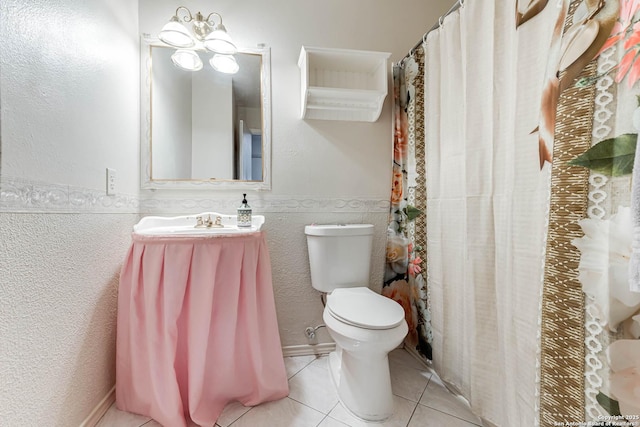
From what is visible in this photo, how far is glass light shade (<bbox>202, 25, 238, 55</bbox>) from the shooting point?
1298mm

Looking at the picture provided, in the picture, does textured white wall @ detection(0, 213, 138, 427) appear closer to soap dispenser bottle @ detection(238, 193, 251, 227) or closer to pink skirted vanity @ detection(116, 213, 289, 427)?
pink skirted vanity @ detection(116, 213, 289, 427)

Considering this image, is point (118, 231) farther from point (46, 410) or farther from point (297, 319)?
point (297, 319)

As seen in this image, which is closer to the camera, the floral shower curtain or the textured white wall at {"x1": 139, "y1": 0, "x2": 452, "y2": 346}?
the floral shower curtain

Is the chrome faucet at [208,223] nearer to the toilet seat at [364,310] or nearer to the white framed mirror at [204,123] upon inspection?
the white framed mirror at [204,123]

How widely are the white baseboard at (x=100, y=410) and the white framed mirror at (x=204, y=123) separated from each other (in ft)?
3.29

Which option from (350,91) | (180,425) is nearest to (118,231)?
(180,425)

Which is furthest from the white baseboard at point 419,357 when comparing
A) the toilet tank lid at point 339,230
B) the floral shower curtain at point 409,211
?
the toilet tank lid at point 339,230

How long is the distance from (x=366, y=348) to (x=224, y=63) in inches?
63.6

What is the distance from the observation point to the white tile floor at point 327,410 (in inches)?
40.7

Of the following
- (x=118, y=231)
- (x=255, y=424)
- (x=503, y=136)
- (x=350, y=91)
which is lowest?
(x=255, y=424)

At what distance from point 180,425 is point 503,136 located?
1632 mm

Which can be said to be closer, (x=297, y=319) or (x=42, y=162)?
(x=42, y=162)

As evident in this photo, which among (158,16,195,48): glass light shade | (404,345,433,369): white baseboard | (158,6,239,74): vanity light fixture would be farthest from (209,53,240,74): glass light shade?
(404,345,433,369): white baseboard

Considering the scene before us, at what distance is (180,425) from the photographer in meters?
0.97
